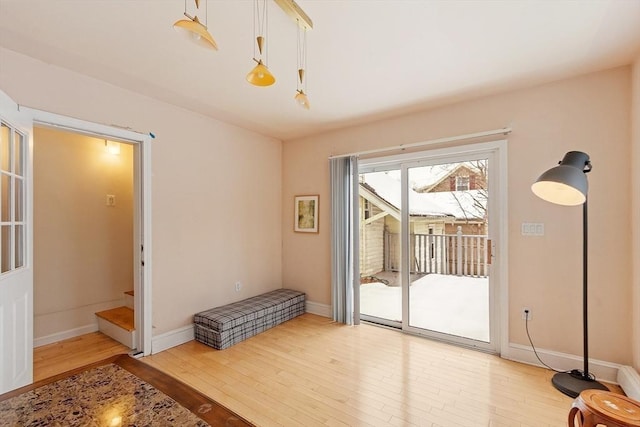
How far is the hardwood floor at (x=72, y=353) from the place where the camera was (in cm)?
262

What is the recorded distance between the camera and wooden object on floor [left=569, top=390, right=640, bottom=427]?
1.41 m

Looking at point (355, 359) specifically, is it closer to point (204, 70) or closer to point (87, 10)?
point (204, 70)

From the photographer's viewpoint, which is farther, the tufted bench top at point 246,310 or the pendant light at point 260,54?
the tufted bench top at point 246,310

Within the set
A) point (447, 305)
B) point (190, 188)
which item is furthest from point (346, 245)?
point (190, 188)

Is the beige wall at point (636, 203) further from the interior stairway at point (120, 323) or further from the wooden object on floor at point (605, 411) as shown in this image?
the interior stairway at point (120, 323)

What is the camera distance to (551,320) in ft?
8.70

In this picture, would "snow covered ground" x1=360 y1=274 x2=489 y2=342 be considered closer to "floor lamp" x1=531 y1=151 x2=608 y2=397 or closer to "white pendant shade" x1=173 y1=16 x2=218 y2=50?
"floor lamp" x1=531 y1=151 x2=608 y2=397

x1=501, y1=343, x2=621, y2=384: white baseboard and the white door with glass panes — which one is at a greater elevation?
the white door with glass panes

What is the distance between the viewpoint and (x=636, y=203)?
7.36 feet

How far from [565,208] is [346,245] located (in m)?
2.23

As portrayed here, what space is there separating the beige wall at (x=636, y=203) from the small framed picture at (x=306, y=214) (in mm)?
3116

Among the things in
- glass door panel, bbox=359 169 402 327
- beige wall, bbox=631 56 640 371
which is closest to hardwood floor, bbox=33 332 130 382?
glass door panel, bbox=359 169 402 327

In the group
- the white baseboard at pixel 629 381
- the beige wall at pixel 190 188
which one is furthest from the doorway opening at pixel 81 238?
the white baseboard at pixel 629 381

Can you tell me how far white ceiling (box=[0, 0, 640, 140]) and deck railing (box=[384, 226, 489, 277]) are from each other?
1.50 meters
